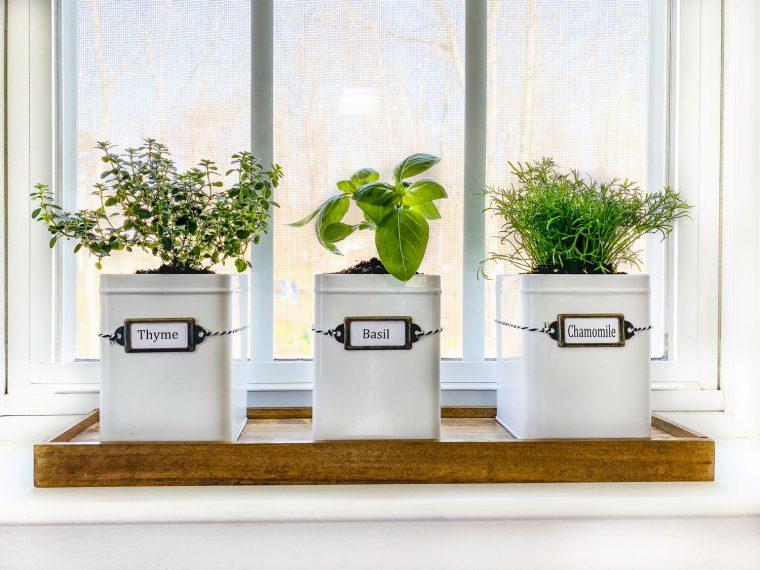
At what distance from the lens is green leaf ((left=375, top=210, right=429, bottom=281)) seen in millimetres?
667

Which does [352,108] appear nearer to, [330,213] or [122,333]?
[330,213]

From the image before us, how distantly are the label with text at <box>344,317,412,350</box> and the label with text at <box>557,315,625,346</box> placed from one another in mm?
199

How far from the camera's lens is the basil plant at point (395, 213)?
668 mm

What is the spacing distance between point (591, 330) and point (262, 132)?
2.00ft

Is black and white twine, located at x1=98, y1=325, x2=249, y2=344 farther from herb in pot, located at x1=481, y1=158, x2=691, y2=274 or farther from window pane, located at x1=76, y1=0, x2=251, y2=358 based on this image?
herb in pot, located at x1=481, y1=158, x2=691, y2=274

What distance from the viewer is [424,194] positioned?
28.6 inches

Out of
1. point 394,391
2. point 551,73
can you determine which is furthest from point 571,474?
point 551,73

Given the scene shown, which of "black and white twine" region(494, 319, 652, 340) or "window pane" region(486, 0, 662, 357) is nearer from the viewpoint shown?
"black and white twine" region(494, 319, 652, 340)

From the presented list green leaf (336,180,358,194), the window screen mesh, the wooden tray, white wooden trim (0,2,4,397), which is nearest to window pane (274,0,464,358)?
the window screen mesh

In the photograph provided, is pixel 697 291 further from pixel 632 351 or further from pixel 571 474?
pixel 571 474

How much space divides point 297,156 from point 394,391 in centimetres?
46

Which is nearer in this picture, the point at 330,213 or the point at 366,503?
the point at 366,503

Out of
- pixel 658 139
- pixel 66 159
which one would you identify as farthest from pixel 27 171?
pixel 658 139

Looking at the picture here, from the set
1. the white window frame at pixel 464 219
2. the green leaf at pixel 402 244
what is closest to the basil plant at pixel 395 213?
the green leaf at pixel 402 244
